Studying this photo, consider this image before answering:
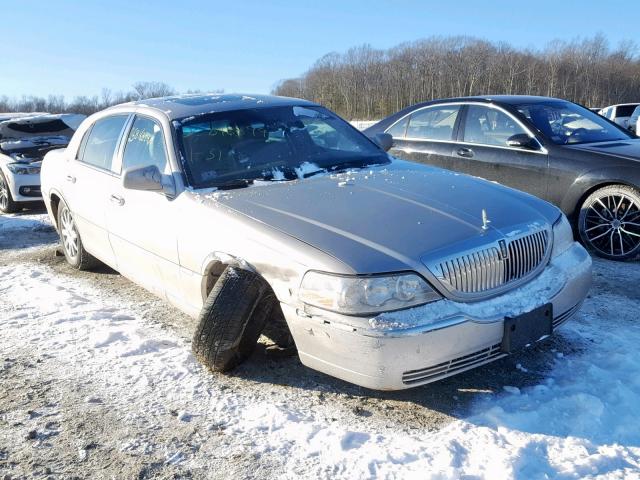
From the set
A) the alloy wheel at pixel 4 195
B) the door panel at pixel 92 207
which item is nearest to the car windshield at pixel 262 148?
the door panel at pixel 92 207

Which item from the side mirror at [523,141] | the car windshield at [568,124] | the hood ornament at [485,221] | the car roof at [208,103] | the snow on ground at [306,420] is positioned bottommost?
the snow on ground at [306,420]

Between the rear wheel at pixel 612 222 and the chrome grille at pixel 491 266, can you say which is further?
the rear wheel at pixel 612 222

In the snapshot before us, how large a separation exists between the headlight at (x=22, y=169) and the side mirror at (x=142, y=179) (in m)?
5.98

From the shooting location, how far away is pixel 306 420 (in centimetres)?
284

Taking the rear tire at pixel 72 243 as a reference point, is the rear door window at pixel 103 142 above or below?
above

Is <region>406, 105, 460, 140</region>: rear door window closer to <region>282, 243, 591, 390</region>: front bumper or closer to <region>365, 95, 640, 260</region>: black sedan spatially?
<region>365, 95, 640, 260</region>: black sedan

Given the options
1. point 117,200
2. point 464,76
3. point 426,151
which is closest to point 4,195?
point 117,200

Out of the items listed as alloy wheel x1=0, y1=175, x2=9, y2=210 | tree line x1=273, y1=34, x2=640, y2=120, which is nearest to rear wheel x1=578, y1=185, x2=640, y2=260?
alloy wheel x1=0, y1=175, x2=9, y2=210

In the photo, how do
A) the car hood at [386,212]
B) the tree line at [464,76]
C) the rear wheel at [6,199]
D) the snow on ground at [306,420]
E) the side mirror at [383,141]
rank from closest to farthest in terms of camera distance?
the snow on ground at [306,420] < the car hood at [386,212] < the side mirror at [383,141] < the rear wheel at [6,199] < the tree line at [464,76]

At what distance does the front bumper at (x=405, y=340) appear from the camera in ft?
8.44

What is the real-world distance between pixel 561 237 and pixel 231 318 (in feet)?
6.41

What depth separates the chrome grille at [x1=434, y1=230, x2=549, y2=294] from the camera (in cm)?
274

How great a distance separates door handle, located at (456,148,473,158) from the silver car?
1.99 meters

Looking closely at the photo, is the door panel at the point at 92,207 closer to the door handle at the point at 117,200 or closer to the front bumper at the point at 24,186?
the door handle at the point at 117,200
